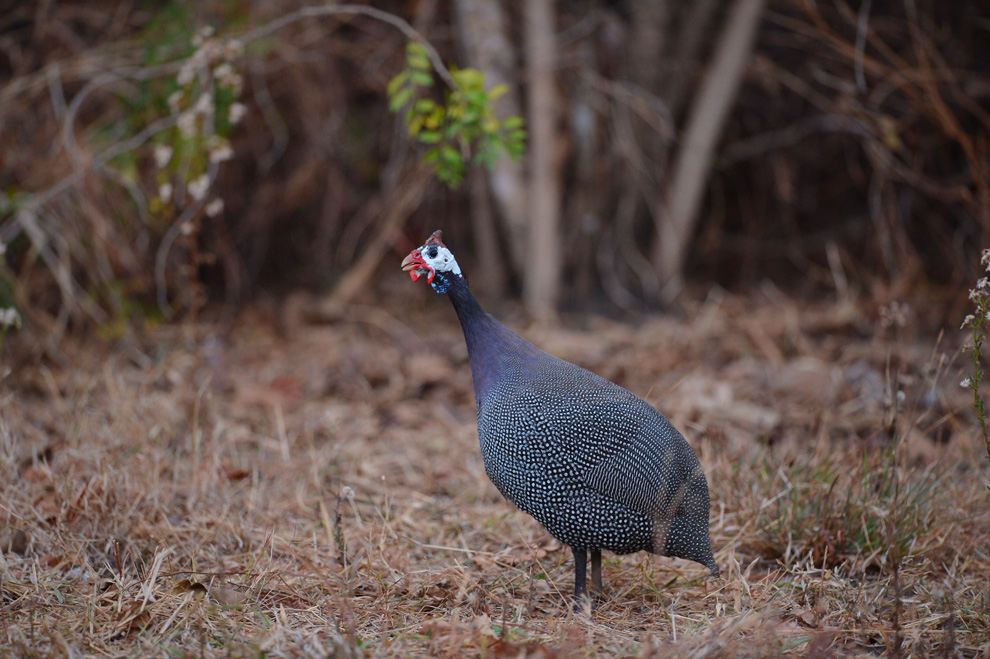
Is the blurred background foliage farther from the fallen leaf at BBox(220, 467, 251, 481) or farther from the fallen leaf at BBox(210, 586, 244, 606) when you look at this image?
the fallen leaf at BBox(210, 586, 244, 606)

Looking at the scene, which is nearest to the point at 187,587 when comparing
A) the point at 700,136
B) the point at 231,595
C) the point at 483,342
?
the point at 231,595

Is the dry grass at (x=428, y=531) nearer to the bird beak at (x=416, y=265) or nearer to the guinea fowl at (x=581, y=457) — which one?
the guinea fowl at (x=581, y=457)

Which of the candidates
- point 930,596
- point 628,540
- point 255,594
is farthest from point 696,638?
point 255,594

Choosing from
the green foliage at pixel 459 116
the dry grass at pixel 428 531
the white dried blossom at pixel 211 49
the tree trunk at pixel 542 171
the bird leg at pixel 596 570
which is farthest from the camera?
the tree trunk at pixel 542 171

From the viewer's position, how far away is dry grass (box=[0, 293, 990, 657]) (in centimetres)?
210

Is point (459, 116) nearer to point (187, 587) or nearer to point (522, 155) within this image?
point (522, 155)

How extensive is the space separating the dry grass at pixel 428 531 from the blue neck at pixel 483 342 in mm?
574

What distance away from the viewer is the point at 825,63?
545cm

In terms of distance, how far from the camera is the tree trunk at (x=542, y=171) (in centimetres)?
489

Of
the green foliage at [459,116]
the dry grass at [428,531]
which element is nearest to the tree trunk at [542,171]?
the dry grass at [428,531]

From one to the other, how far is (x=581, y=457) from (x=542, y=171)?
10.2 feet

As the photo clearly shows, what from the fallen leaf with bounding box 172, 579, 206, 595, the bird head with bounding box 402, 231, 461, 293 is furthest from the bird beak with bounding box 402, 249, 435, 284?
the fallen leaf with bounding box 172, 579, 206, 595

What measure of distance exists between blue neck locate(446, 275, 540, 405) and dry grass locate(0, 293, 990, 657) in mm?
574

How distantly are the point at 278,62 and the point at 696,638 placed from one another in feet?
13.9
